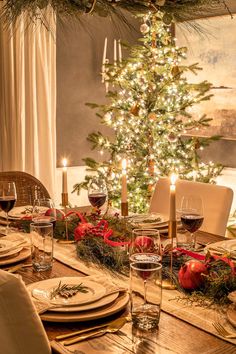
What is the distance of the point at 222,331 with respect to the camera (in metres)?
1.32

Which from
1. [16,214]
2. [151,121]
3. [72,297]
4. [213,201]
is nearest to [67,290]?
[72,297]

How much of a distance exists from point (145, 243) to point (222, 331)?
0.36 m

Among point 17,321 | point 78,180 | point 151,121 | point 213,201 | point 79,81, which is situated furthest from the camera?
point 78,180

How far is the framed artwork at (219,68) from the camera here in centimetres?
468

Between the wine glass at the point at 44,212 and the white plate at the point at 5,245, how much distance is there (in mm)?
123

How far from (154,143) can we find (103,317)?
10.3ft

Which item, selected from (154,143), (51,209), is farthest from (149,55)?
(51,209)

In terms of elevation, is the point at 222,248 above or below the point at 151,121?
below

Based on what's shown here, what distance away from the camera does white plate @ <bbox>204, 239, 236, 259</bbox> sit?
192 cm

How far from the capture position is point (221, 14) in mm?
4707

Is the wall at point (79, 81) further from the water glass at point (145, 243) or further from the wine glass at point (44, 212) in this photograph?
the water glass at point (145, 243)

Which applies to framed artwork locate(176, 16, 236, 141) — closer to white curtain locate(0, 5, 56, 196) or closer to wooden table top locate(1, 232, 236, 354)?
white curtain locate(0, 5, 56, 196)

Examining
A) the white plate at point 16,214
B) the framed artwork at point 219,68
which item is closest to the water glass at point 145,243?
the white plate at point 16,214

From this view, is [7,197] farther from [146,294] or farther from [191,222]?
[146,294]
